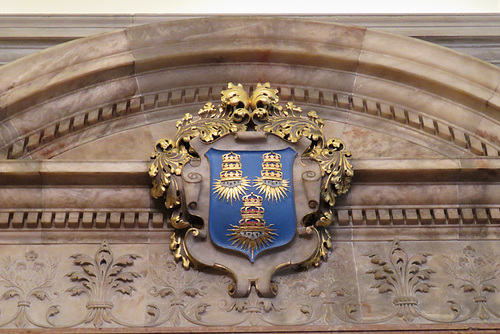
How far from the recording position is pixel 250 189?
4.38 meters

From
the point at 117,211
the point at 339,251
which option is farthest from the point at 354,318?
the point at 117,211

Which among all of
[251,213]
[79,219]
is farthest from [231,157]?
[79,219]

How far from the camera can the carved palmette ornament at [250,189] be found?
430 cm

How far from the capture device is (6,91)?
4.64 meters

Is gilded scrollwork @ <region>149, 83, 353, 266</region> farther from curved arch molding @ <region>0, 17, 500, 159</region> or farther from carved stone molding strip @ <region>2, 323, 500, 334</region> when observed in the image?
carved stone molding strip @ <region>2, 323, 500, 334</region>

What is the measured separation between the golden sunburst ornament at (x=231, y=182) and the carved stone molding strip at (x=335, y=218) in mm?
344

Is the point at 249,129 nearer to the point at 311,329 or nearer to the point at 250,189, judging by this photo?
the point at 250,189

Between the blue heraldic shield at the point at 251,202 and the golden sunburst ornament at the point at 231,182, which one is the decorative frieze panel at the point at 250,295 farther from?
the golden sunburst ornament at the point at 231,182

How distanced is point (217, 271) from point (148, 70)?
50.0 inches

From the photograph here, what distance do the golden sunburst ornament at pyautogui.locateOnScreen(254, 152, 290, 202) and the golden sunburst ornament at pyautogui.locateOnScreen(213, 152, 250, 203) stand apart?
0.08 meters

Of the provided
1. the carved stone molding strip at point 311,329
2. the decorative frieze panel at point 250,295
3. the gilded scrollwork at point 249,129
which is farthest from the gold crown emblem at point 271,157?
the carved stone molding strip at point 311,329

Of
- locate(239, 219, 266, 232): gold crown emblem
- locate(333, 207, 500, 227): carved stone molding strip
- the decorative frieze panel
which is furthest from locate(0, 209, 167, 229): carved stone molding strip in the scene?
locate(333, 207, 500, 227): carved stone molding strip

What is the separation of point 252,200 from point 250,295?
0.47m

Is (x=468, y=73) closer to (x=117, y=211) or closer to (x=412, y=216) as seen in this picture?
(x=412, y=216)
